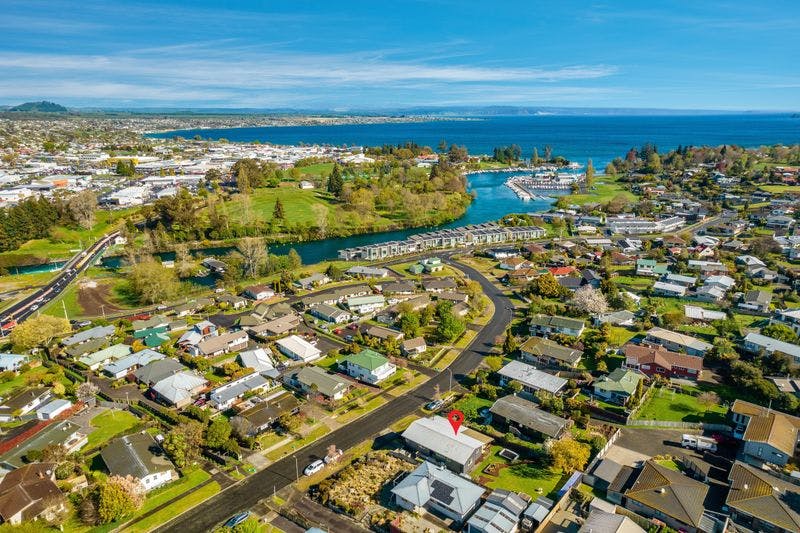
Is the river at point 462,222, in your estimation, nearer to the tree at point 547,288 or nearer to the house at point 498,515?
the tree at point 547,288

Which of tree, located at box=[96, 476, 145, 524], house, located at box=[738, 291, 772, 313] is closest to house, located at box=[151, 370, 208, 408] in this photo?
tree, located at box=[96, 476, 145, 524]

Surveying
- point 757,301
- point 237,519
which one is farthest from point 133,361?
point 757,301

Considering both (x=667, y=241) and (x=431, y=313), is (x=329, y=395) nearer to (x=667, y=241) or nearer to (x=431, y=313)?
(x=431, y=313)

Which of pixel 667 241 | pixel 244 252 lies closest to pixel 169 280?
pixel 244 252

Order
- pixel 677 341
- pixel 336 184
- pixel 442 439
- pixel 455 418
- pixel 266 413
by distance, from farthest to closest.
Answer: pixel 336 184 → pixel 677 341 → pixel 266 413 → pixel 455 418 → pixel 442 439

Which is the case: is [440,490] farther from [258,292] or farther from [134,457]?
[258,292]
